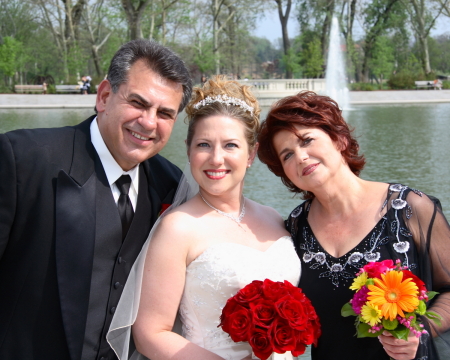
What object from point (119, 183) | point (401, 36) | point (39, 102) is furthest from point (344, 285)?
point (401, 36)

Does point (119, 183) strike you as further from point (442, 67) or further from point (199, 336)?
point (442, 67)

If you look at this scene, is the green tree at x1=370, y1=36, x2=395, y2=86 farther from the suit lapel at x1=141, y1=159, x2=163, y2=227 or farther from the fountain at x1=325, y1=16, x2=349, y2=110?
the suit lapel at x1=141, y1=159, x2=163, y2=227

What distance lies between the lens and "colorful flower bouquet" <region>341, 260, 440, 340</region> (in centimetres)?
245

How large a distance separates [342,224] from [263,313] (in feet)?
3.38

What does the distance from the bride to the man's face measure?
0.97ft

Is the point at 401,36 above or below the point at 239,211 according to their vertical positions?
above

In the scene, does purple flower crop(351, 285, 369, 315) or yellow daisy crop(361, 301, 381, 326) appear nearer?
yellow daisy crop(361, 301, 381, 326)

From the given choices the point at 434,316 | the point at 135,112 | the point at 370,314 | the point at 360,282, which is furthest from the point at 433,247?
the point at 135,112

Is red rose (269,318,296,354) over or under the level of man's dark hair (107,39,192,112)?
under

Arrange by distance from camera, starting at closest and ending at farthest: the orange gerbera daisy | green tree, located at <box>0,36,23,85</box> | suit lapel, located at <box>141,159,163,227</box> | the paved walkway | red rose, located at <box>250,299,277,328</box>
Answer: the orange gerbera daisy → red rose, located at <box>250,299,277,328</box> → suit lapel, located at <box>141,159,163,227</box> → the paved walkway → green tree, located at <box>0,36,23,85</box>

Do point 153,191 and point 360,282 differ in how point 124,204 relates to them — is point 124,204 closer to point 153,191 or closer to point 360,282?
point 153,191

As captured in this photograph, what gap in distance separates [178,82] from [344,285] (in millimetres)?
1650

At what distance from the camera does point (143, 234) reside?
10.6 ft

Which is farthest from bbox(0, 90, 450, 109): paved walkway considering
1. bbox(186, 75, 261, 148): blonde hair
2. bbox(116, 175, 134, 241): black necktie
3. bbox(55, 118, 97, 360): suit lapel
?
bbox(55, 118, 97, 360): suit lapel
